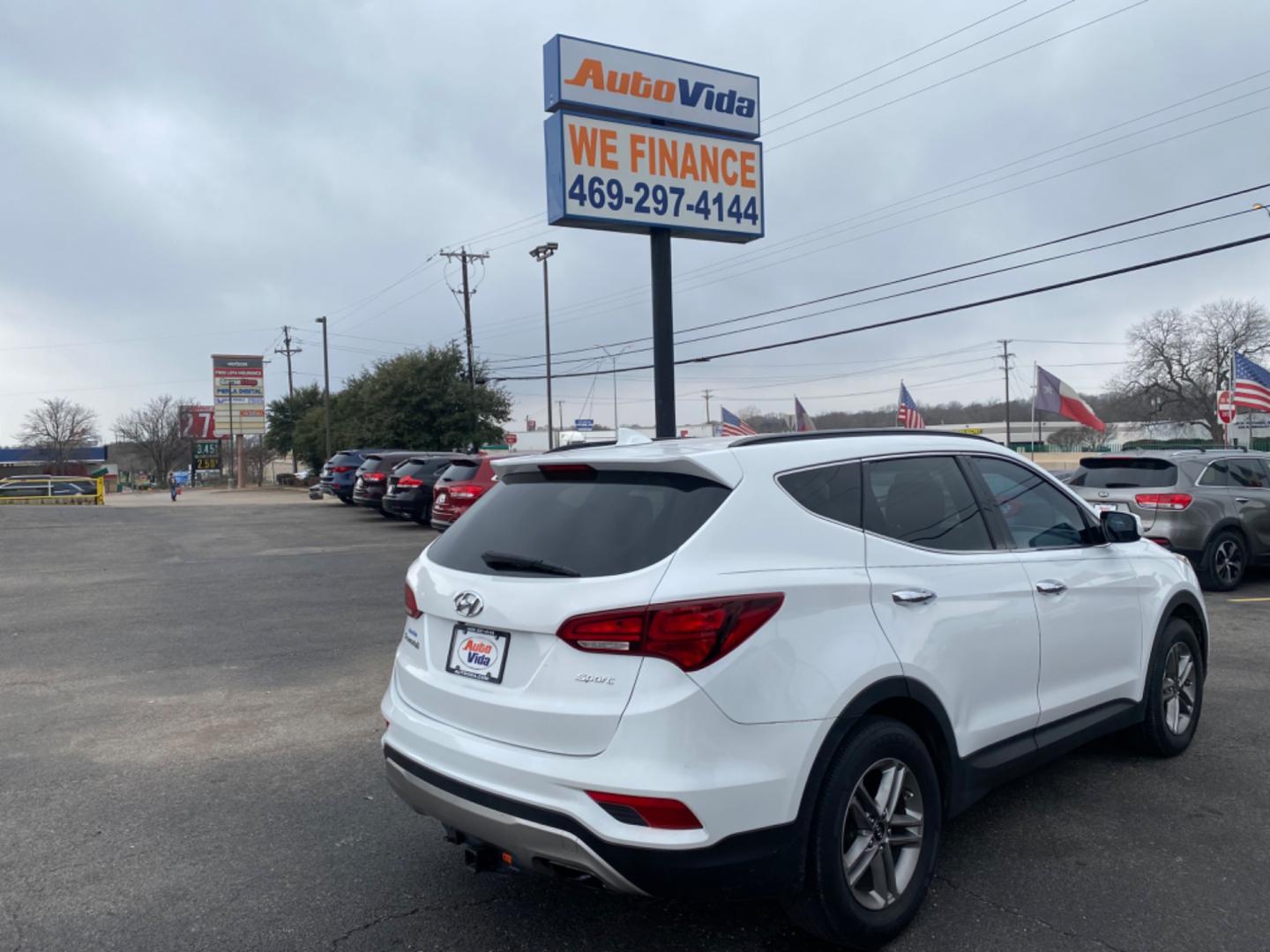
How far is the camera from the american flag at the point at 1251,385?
2198 centimetres

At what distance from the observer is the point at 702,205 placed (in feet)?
55.3

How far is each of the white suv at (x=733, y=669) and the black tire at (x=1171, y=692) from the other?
1.09 metres

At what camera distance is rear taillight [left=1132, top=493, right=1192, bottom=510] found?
1076 centimetres

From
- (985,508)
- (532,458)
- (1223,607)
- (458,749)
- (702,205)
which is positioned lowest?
(1223,607)

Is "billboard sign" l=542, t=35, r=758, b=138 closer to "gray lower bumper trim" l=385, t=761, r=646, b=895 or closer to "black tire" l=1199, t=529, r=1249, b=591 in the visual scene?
"black tire" l=1199, t=529, r=1249, b=591

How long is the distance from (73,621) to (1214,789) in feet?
33.5

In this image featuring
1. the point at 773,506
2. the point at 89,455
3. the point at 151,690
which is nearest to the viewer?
the point at 773,506

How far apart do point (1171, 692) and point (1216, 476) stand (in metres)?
7.21

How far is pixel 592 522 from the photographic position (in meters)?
3.28

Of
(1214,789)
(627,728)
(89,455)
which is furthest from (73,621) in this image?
(89,455)

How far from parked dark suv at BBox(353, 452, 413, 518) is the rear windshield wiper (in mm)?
20680

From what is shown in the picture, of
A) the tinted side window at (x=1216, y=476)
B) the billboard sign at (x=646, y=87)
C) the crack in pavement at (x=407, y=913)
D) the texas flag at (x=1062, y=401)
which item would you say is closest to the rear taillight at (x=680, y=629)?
the crack in pavement at (x=407, y=913)

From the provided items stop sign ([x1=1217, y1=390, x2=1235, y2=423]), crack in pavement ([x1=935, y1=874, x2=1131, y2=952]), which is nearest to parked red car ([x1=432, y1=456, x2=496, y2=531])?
crack in pavement ([x1=935, y1=874, x2=1131, y2=952])

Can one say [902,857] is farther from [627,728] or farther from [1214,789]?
[1214,789]
